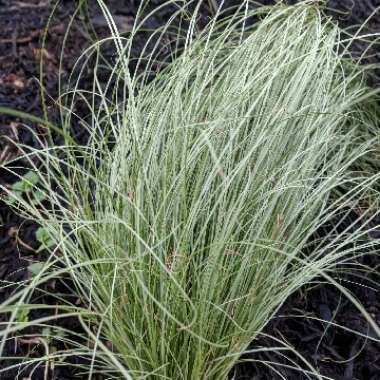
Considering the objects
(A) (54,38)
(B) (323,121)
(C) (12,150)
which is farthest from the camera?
(A) (54,38)

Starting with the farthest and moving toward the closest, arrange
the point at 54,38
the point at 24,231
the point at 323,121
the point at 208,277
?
the point at 54,38, the point at 24,231, the point at 323,121, the point at 208,277

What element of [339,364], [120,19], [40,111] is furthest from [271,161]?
[120,19]

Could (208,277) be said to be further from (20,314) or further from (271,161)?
(20,314)

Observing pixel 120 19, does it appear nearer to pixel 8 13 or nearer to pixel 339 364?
pixel 8 13

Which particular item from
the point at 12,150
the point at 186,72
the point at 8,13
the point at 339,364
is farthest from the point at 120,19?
the point at 339,364

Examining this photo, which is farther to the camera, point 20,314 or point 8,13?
point 8,13

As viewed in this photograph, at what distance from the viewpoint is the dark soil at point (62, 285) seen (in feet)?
5.80

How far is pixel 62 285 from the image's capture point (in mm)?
1886

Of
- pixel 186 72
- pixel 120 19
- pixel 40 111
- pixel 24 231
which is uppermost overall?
pixel 186 72

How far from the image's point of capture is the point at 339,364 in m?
1.79

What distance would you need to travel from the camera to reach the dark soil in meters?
1.77

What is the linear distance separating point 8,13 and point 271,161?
1.40 m

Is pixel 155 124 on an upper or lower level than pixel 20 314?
upper

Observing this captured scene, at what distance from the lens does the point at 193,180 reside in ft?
5.75
